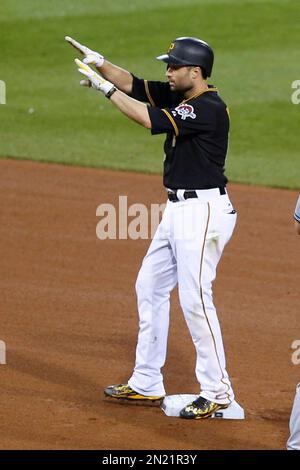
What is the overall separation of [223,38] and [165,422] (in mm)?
11813

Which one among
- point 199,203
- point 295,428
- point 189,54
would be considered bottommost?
point 295,428

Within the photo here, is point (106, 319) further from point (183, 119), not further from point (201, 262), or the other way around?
point (183, 119)

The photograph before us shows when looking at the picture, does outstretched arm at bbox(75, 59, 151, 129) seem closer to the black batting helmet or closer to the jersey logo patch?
the jersey logo patch

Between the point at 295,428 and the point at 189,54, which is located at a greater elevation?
the point at 189,54

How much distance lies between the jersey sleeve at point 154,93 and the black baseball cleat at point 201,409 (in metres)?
1.78

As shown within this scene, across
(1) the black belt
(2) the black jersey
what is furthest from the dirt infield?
(2) the black jersey

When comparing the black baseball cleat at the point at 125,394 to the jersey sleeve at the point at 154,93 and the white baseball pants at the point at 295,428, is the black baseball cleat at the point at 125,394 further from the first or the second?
the jersey sleeve at the point at 154,93

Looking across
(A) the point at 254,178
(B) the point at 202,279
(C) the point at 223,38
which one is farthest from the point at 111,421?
(C) the point at 223,38

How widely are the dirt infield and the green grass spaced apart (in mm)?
1109

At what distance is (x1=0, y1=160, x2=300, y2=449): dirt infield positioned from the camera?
19.4 feet

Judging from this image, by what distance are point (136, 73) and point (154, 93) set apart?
932 centimetres

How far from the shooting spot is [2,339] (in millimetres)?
7387

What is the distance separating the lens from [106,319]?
7.93 metres

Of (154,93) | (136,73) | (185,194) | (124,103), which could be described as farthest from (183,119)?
(136,73)
